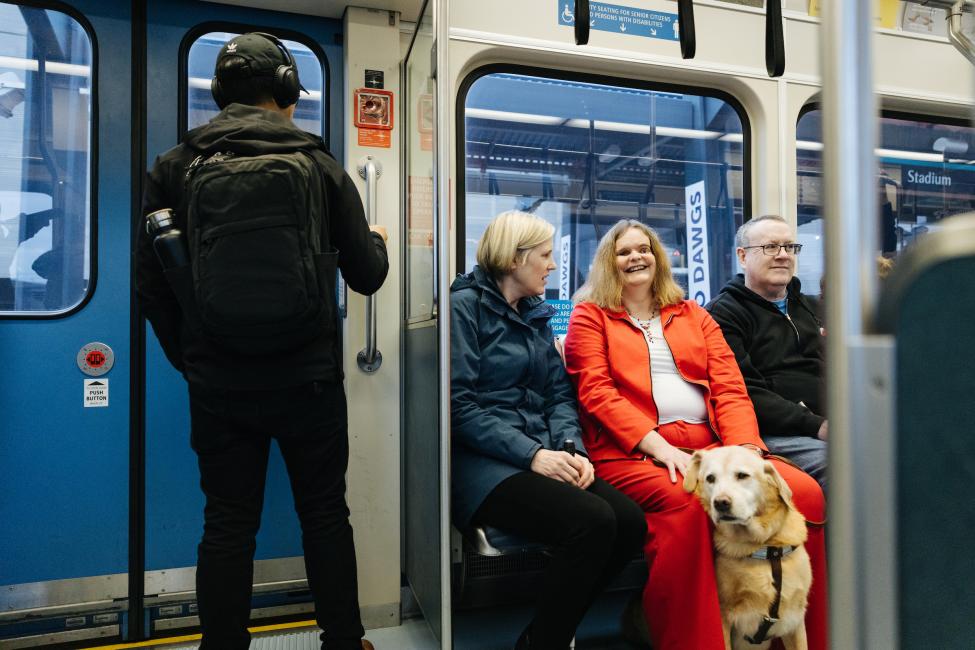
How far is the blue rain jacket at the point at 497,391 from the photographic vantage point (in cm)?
219

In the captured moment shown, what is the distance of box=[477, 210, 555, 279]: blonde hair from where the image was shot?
98.2 inches

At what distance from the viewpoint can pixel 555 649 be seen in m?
2.03

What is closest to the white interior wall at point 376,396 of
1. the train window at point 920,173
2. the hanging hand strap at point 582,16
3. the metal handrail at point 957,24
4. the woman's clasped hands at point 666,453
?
the woman's clasped hands at point 666,453

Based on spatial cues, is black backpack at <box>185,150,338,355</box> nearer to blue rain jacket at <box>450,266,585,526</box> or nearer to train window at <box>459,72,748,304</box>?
blue rain jacket at <box>450,266,585,526</box>

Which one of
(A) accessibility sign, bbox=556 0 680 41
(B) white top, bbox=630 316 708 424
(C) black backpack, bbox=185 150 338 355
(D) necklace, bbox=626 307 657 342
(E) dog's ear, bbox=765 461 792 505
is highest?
(A) accessibility sign, bbox=556 0 680 41

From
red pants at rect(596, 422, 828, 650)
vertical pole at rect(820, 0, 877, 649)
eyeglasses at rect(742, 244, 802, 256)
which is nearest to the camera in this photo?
vertical pole at rect(820, 0, 877, 649)

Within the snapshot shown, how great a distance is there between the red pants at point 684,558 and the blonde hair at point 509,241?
83 centimetres

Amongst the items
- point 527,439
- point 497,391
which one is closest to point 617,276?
point 497,391

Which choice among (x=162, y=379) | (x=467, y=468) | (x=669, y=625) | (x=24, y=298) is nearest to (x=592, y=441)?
(x=467, y=468)

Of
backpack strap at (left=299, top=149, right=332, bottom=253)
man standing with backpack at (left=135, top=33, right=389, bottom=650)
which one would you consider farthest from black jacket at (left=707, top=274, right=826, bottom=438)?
backpack strap at (left=299, top=149, right=332, bottom=253)

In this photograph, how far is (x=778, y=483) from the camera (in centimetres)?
204

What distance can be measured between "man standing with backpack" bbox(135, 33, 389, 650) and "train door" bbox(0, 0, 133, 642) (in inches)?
29.1

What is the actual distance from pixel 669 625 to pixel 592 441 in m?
0.68

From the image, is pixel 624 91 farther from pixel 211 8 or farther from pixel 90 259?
pixel 90 259
